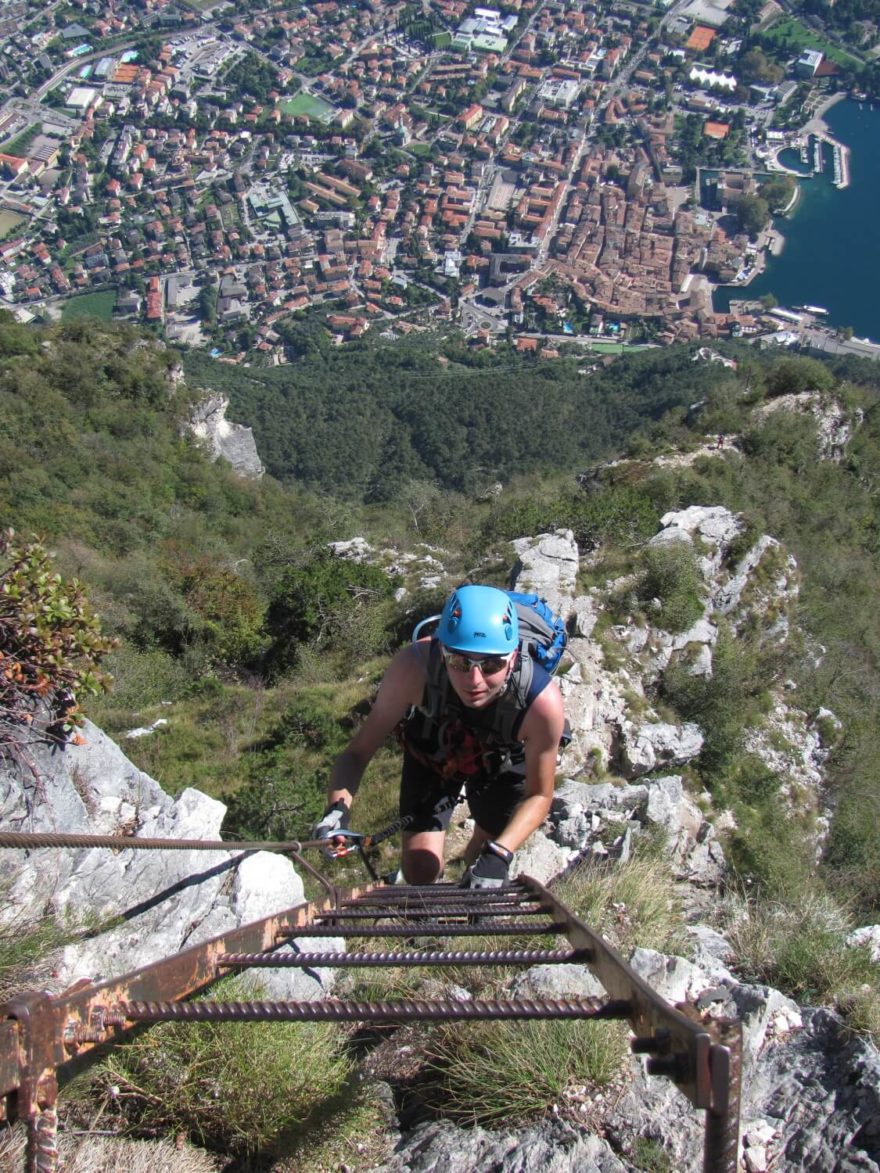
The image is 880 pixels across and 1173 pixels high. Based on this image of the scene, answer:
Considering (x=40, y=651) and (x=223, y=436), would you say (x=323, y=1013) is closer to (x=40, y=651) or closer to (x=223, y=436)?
(x=40, y=651)

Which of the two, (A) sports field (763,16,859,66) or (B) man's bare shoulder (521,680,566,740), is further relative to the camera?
(A) sports field (763,16,859,66)

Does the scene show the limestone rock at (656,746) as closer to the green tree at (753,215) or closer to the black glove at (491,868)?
the black glove at (491,868)

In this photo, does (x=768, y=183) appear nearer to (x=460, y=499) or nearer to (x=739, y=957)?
(x=460, y=499)

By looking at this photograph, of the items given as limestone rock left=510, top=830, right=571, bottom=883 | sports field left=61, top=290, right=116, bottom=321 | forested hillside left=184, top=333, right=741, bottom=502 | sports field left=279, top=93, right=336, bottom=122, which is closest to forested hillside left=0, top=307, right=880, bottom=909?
forested hillside left=184, top=333, right=741, bottom=502

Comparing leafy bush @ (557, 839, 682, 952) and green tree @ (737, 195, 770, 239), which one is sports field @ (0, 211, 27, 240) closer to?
green tree @ (737, 195, 770, 239)

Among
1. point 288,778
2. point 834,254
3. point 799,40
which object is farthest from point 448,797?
point 799,40

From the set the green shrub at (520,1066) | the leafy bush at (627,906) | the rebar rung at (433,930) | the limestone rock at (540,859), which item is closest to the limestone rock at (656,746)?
the limestone rock at (540,859)
